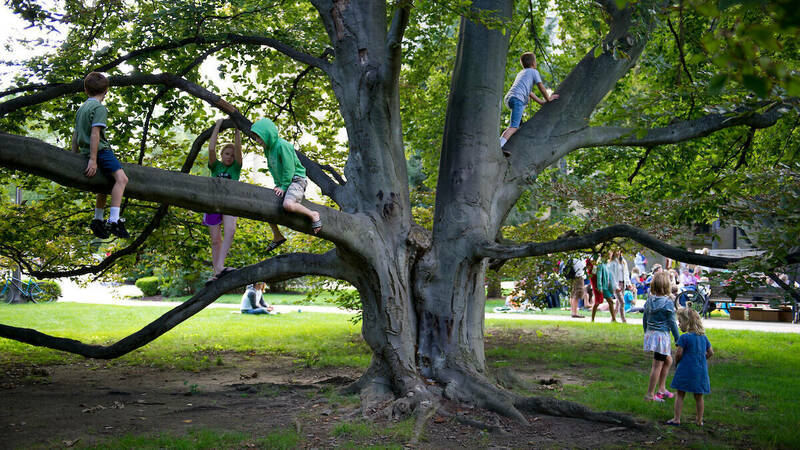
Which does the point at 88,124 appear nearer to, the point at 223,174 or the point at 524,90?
the point at 223,174

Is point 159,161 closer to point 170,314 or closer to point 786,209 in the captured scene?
point 170,314

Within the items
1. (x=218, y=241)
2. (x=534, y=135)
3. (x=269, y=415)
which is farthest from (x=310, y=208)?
(x=534, y=135)

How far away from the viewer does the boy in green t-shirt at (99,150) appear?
4.55 m

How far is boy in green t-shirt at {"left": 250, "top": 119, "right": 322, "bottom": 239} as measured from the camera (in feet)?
18.4

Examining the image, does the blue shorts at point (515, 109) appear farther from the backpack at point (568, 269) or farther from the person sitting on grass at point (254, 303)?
the person sitting on grass at point (254, 303)

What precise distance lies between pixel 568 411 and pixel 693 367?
129 centimetres

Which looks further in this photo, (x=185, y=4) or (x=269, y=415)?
(x=185, y=4)

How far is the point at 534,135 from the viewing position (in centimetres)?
820

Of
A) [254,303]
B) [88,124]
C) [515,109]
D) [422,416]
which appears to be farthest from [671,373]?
[254,303]

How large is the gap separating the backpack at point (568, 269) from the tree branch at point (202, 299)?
156 inches

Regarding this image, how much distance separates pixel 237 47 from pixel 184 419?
6610mm

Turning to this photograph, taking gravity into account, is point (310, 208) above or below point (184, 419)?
above

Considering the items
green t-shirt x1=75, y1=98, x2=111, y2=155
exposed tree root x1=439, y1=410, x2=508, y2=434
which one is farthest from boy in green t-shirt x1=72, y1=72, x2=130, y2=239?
exposed tree root x1=439, y1=410, x2=508, y2=434

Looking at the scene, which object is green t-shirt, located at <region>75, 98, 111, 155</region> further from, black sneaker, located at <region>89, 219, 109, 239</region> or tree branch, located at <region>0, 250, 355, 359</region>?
tree branch, located at <region>0, 250, 355, 359</region>
